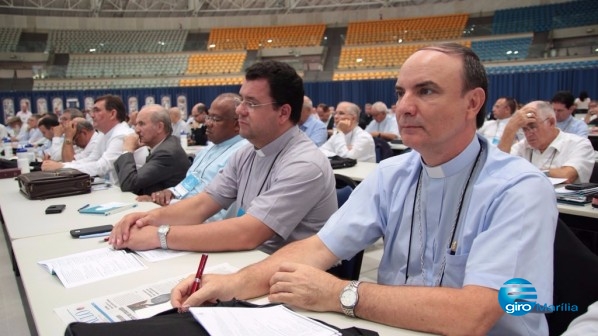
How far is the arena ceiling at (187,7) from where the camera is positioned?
20.7m

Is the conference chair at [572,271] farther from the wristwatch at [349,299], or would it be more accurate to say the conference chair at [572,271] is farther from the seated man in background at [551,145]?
the seated man in background at [551,145]

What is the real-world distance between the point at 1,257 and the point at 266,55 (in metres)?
17.9

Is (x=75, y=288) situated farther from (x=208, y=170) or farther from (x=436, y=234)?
(x=208, y=170)

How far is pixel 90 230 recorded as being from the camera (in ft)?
7.32

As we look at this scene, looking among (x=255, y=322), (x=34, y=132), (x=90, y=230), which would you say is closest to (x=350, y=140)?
(x=90, y=230)

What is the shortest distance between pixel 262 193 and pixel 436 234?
85 cm

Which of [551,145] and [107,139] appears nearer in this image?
[551,145]

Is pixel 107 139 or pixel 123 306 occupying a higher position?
pixel 107 139

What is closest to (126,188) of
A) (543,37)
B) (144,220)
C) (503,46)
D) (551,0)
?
(144,220)

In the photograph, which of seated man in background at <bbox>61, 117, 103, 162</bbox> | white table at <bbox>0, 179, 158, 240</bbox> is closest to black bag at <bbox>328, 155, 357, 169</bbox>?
white table at <bbox>0, 179, 158, 240</bbox>

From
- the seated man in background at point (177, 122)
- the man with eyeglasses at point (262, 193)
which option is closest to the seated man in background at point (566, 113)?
the man with eyeglasses at point (262, 193)

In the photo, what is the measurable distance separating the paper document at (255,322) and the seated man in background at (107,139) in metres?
3.47

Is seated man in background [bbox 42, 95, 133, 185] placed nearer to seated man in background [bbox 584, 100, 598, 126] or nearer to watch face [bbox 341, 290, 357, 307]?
watch face [bbox 341, 290, 357, 307]

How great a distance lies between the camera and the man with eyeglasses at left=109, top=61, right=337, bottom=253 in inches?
75.1
